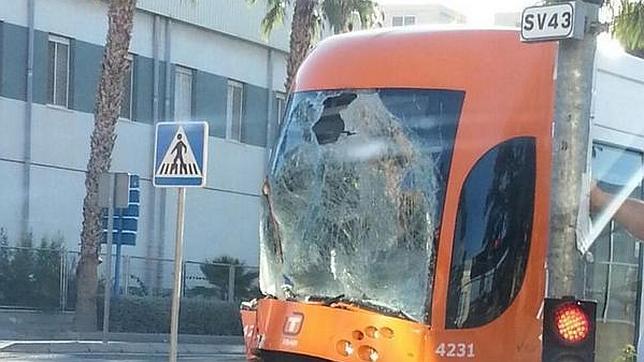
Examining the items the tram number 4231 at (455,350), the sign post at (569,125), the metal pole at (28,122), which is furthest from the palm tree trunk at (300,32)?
the sign post at (569,125)

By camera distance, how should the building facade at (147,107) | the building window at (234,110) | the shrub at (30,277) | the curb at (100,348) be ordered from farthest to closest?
the building window at (234,110) → the building facade at (147,107) → the shrub at (30,277) → the curb at (100,348)

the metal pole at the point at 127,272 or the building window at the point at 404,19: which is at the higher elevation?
the building window at the point at 404,19

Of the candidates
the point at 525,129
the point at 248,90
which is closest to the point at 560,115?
the point at 525,129

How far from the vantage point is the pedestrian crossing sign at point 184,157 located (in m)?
11.4

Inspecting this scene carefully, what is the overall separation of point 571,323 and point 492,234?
101 inches

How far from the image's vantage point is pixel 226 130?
3744cm

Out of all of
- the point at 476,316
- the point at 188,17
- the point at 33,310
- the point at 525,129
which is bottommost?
the point at 33,310

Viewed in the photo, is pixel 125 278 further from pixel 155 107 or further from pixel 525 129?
pixel 525 129

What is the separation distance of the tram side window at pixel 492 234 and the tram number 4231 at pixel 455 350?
129 mm

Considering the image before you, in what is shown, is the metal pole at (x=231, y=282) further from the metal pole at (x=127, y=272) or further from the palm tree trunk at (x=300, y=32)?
the palm tree trunk at (x=300, y=32)

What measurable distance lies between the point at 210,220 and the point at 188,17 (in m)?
5.95

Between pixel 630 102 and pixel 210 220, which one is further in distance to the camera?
pixel 210 220

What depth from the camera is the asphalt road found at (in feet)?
64.1

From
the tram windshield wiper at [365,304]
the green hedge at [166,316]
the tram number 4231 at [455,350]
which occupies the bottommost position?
the green hedge at [166,316]
